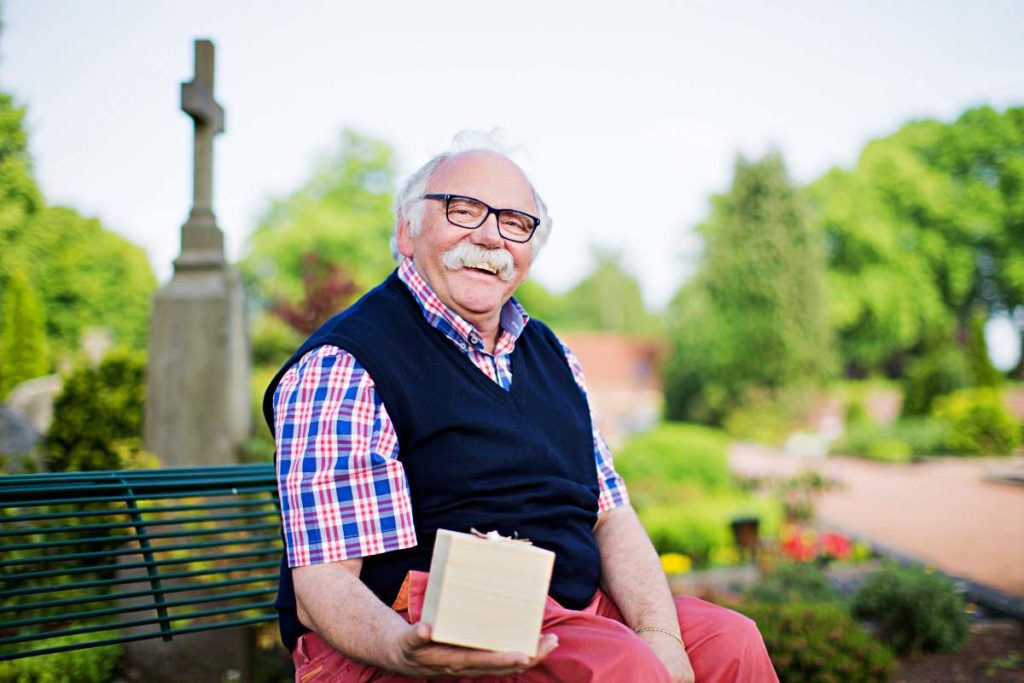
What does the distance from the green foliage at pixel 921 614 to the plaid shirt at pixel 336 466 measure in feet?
12.3

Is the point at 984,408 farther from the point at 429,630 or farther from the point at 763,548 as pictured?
the point at 429,630

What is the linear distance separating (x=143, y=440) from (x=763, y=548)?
5379 mm

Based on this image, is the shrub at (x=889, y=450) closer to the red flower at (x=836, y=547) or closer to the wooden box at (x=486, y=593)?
the red flower at (x=836, y=547)

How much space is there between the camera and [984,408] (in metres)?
18.2

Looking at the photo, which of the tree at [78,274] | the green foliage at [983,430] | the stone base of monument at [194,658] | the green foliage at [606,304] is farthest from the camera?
the green foliage at [606,304]

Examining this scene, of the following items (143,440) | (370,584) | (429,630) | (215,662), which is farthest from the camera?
(143,440)

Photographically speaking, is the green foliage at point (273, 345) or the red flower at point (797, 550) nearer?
the red flower at point (797, 550)

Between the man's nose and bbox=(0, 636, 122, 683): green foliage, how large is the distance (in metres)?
1.86

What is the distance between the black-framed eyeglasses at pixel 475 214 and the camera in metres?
2.04

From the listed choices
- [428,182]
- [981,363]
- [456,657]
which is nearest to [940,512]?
[428,182]

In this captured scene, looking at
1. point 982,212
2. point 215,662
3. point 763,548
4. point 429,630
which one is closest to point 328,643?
point 429,630

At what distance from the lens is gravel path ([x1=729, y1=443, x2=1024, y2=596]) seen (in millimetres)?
7801

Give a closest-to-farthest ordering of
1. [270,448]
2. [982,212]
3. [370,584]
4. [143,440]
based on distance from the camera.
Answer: [370,584] → [143,440] → [270,448] → [982,212]

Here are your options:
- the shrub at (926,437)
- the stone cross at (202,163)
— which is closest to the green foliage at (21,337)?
the stone cross at (202,163)
